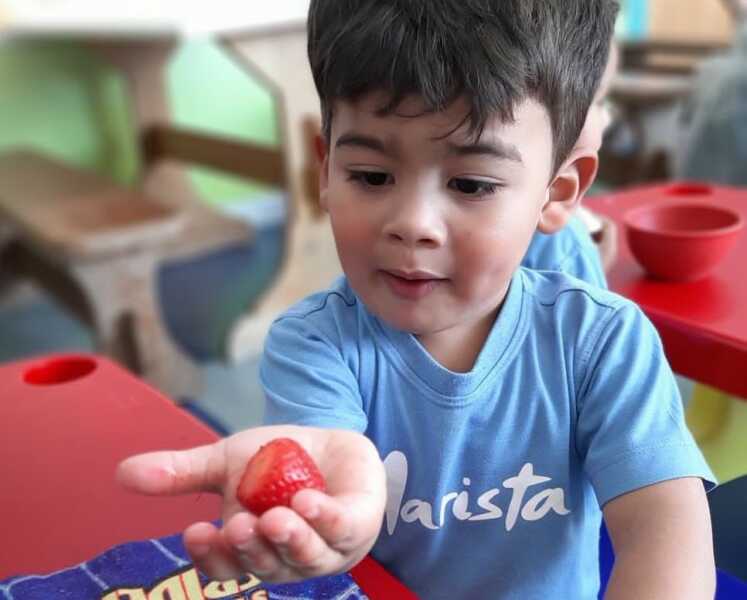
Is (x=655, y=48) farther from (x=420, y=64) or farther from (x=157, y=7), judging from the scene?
(x=420, y=64)

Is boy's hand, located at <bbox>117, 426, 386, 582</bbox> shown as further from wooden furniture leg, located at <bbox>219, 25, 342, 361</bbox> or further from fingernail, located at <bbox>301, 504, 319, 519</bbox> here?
wooden furniture leg, located at <bbox>219, 25, 342, 361</bbox>

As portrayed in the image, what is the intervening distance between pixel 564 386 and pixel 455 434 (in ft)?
0.29

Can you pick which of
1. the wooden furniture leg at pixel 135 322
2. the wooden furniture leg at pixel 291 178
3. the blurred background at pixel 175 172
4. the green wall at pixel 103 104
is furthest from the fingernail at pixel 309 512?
the green wall at pixel 103 104

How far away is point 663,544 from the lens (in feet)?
1.96

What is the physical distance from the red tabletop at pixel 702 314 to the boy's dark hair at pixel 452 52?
38 centimetres

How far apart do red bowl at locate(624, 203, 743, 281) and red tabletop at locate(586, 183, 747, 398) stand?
0.06ft

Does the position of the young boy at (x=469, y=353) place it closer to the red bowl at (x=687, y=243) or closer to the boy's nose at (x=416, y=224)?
the boy's nose at (x=416, y=224)

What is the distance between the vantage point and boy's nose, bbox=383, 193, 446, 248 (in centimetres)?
59

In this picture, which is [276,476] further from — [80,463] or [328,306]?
[80,463]

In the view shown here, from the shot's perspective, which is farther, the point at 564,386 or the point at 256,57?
the point at 256,57

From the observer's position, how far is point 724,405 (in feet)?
3.80

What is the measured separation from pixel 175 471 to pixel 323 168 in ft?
0.98

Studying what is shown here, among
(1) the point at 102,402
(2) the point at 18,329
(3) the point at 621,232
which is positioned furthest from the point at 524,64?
(2) the point at 18,329

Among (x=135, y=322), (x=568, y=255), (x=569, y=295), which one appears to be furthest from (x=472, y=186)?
(x=135, y=322)
